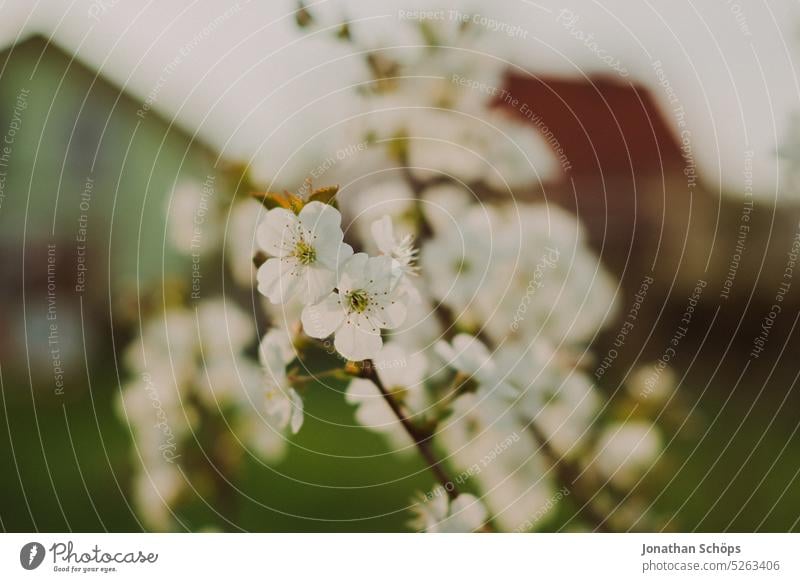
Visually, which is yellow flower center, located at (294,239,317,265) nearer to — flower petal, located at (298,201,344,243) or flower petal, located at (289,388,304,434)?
flower petal, located at (298,201,344,243)

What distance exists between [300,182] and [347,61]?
14 centimetres

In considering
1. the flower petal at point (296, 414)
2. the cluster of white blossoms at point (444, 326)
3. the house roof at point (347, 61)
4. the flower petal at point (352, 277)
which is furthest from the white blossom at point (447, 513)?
the house roof at point (347, 61)

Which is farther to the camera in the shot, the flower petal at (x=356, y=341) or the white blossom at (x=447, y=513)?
the white blossom at (x=447, y=513)

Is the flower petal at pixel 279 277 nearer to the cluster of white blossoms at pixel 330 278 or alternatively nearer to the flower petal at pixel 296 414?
the cluster of white blossoms at pixel 330 278

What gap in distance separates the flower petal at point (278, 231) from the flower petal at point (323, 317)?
0.20 feet

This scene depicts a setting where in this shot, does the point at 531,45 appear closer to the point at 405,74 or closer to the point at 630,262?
the point at 405,74

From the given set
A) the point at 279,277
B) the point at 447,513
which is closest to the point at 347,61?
the point at 279,277

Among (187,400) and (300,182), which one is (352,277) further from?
(187,400)

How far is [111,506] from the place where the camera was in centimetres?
65

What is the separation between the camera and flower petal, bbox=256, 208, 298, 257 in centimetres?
55

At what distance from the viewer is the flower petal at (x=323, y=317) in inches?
21.0

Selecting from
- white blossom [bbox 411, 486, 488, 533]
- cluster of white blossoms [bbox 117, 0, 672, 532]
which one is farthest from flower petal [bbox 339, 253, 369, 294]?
white blossom [bbox 411, 486, 488, 533]

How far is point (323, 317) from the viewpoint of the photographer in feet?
1.78
